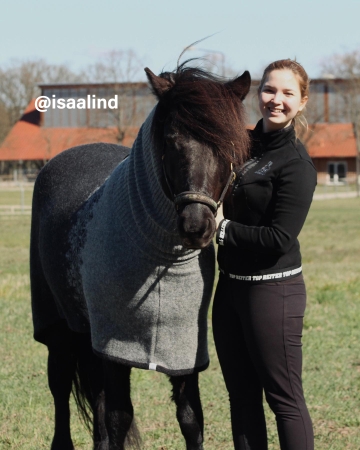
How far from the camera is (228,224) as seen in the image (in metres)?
3.08

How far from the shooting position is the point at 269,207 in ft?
10.2

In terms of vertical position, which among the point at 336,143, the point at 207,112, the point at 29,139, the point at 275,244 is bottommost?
the point at 275,244

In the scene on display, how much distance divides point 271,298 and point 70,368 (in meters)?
1.80

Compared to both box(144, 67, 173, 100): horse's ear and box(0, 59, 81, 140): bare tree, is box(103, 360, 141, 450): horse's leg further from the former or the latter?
box(0, 59, 81, 140): bare tree

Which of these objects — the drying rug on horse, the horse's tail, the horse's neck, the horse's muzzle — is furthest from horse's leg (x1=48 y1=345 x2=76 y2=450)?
the horse's muzzle

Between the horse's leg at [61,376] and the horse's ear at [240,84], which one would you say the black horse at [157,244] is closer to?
the horse's ear at [240,84]

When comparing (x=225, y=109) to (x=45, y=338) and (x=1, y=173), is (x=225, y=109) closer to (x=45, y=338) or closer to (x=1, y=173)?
(x=45, y=338)

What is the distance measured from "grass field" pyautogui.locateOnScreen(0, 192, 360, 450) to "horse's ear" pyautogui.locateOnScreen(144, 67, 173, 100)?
2195mm

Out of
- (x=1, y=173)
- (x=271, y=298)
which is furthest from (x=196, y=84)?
(x=1, y=173)

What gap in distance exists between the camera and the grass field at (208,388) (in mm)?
4359

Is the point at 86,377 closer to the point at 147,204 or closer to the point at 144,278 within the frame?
the point at 144,278

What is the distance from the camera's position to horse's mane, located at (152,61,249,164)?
2.89m

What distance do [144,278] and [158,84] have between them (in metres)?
0.86

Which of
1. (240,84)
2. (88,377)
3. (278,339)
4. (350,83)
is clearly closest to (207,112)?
(240,84)
